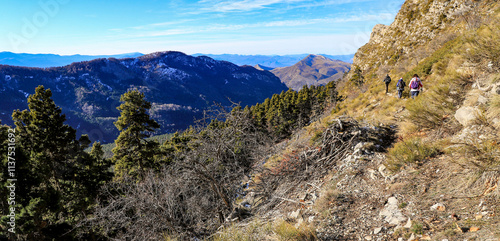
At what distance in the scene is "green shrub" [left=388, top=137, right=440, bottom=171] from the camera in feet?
16.1

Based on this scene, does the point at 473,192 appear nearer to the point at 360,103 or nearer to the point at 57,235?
the point at 360,103

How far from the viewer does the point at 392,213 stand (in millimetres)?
4012

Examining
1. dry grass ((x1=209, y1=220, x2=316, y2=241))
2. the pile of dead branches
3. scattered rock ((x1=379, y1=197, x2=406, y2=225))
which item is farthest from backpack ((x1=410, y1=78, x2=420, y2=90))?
dry grass ((x1=209, y1=220, x2=316, y2=241))

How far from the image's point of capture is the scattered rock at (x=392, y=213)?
12.4ft

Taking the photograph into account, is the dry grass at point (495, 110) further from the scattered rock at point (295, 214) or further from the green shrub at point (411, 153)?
the scattered rock at point (295, 214)

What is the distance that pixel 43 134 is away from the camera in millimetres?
14258

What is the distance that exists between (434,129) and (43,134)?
1992 cm

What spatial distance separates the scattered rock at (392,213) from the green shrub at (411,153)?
1.19 metres

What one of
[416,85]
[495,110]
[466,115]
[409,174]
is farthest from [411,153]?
[416,85]

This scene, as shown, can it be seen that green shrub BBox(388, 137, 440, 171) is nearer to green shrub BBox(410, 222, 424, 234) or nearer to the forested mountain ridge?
the forested mountain ridge

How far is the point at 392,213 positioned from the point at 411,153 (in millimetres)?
1733

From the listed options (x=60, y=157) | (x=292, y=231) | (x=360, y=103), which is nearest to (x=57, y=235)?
(x=60, y=157)

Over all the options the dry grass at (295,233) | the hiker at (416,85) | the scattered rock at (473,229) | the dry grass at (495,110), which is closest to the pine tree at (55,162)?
the dry grass at (295,233)

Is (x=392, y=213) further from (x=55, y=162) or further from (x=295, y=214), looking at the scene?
A: (x=55, y=162)
